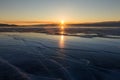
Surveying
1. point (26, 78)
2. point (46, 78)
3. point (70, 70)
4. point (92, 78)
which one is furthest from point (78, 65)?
point (26, 78)

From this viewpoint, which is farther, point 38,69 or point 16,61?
point 16,61

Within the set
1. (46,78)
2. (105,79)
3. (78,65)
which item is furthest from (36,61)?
(105,79)

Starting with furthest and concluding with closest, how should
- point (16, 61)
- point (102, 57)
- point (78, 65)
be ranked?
point (102, 57), point (16, 61), point (78, 65)

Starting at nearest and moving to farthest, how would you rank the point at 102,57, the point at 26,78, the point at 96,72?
the point at 26,78
the point at 96,72
the point at 102,57

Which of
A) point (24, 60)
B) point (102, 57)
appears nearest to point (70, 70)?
point (24, 60)

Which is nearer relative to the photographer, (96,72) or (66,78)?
(66,78)

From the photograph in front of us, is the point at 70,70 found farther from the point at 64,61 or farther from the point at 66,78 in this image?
the point at 64,61

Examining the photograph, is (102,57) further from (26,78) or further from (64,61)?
(26,78)

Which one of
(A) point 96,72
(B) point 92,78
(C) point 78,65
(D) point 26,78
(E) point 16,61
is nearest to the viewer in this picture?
(D) point 26,78

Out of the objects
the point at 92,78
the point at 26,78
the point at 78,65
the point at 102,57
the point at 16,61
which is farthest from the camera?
the point at 102,57
